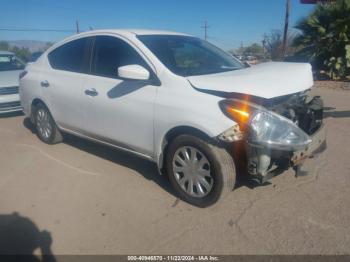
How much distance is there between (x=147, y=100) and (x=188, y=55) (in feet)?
3.26

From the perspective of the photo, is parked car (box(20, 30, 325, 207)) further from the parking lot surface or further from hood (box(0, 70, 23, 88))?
hood (box(0, 70, 23, 88))

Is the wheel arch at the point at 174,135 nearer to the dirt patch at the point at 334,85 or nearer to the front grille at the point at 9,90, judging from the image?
the front grille at the point at 9,90

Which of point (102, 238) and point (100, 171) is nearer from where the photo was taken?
point (102, 238)

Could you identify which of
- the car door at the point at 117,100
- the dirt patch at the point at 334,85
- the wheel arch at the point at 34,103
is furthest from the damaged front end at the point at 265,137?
the dirt patch at the point at 334,85

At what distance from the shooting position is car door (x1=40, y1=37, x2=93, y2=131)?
4.65 metres

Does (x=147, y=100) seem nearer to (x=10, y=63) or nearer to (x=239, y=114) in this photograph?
(x=239, y=114)

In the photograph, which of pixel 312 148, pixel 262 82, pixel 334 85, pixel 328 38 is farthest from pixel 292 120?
pixel 328 38

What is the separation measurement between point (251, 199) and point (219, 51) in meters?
2.25

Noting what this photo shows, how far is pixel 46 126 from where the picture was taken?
5.67 m

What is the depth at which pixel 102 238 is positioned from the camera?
314 centimetres

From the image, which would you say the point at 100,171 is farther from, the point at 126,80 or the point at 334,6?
the point at 334,6

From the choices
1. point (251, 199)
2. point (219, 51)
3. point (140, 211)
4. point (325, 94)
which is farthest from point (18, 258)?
point (325, 94)

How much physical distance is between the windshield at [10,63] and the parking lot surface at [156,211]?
5128 mm

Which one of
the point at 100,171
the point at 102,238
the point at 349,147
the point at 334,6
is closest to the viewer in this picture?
the point at 102,238
